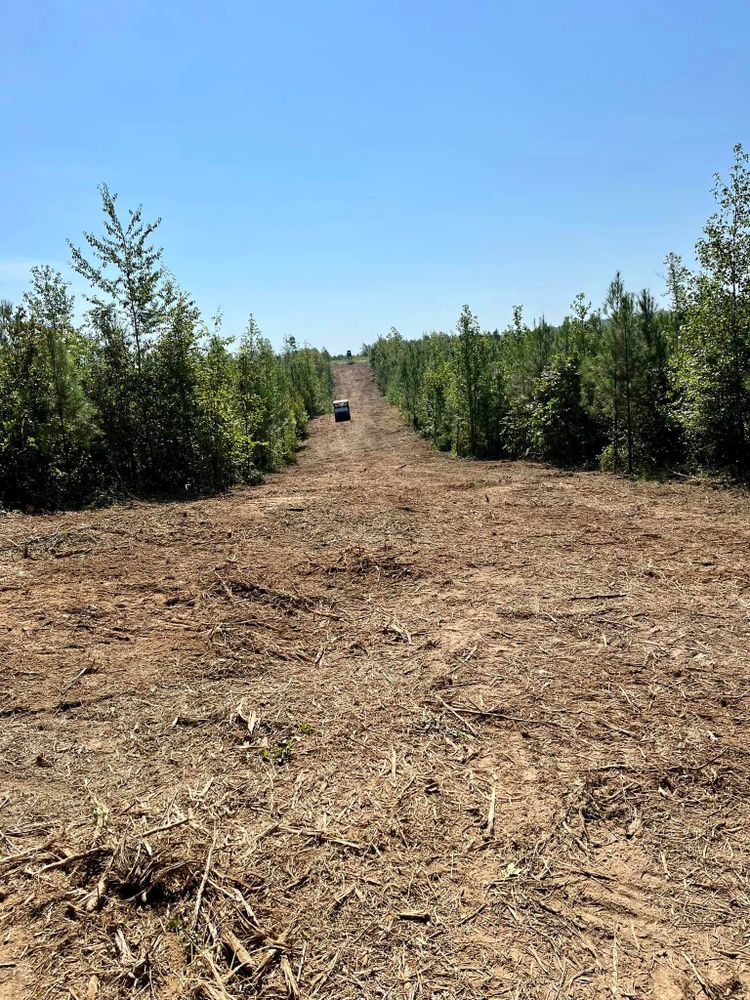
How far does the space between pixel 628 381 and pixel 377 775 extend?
39.2 ft

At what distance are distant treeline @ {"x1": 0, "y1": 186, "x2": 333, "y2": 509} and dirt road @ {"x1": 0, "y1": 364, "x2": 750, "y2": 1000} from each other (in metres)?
4.90

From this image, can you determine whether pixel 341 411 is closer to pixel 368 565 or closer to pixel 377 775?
pixel 368 565

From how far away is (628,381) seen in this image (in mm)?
12914

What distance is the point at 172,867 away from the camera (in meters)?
2.54

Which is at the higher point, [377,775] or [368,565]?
[368,565]

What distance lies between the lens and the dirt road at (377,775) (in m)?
2.20

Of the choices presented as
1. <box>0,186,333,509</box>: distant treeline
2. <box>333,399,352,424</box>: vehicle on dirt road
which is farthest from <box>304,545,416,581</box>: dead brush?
<box>333,399,352,424</box>: vehicle on dirt road

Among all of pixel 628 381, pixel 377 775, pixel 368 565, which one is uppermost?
pixel 628 381

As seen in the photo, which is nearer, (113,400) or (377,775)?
(377,775)

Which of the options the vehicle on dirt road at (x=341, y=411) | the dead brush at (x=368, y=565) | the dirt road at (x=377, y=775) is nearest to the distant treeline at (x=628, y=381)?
the dirt road at (x=377, y=775)

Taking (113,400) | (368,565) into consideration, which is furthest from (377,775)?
(113,400)

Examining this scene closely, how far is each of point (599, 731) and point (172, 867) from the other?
96.3 inches

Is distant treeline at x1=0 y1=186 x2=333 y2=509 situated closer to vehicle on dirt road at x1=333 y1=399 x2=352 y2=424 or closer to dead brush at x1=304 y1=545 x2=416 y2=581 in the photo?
dead brush at x1=304 y1=545 x2=416 y2=581

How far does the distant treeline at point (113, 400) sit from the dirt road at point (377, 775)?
4897mm
